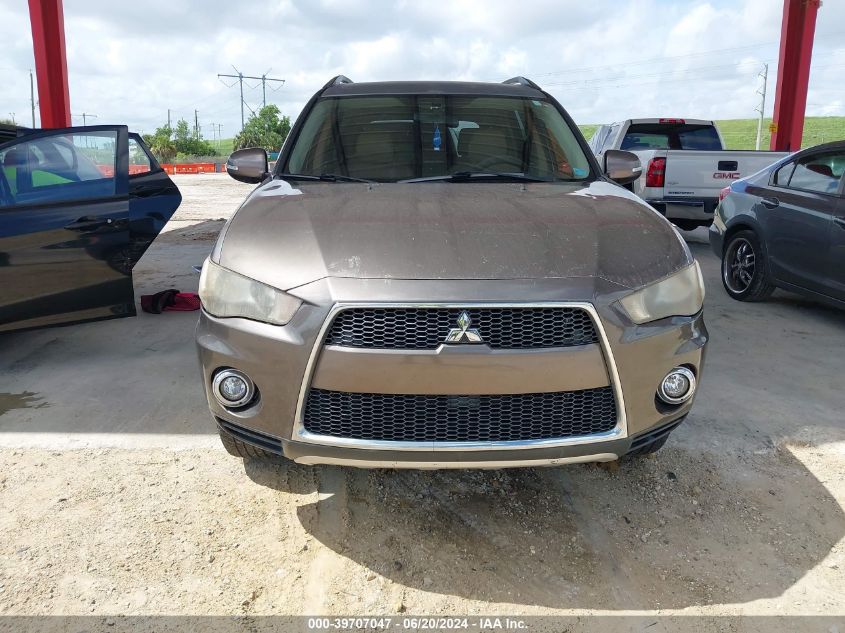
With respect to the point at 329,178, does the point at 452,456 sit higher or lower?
lower

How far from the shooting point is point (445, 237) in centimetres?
249

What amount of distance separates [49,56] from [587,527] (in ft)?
36.1

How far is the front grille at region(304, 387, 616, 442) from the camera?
90.4 inches

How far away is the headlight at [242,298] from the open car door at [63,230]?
2311mm

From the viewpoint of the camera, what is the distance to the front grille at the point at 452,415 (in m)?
2.30

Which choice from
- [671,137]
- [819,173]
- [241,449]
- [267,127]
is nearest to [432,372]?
[241,449]

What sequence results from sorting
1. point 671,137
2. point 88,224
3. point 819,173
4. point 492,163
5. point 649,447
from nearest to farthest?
point 649,447 < point 492,163 < point 88,224 < point 819,173 < point 671,137

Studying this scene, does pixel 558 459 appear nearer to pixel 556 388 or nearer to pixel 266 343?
pixel 556 388

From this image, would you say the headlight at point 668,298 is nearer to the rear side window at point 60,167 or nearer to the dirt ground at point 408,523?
the dirt ground at point 408,523

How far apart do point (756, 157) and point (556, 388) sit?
25.1 ft

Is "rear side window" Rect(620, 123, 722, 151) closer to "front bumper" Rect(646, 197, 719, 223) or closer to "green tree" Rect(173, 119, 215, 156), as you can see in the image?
"front bumper" Rect(646, 197, 719, 223)

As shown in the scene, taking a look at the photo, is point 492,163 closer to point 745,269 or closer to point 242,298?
point 242,298

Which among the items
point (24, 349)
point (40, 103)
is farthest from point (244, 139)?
point (24, 349)

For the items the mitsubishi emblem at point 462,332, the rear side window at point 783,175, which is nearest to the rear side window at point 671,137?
the rear side window at point 783,175
